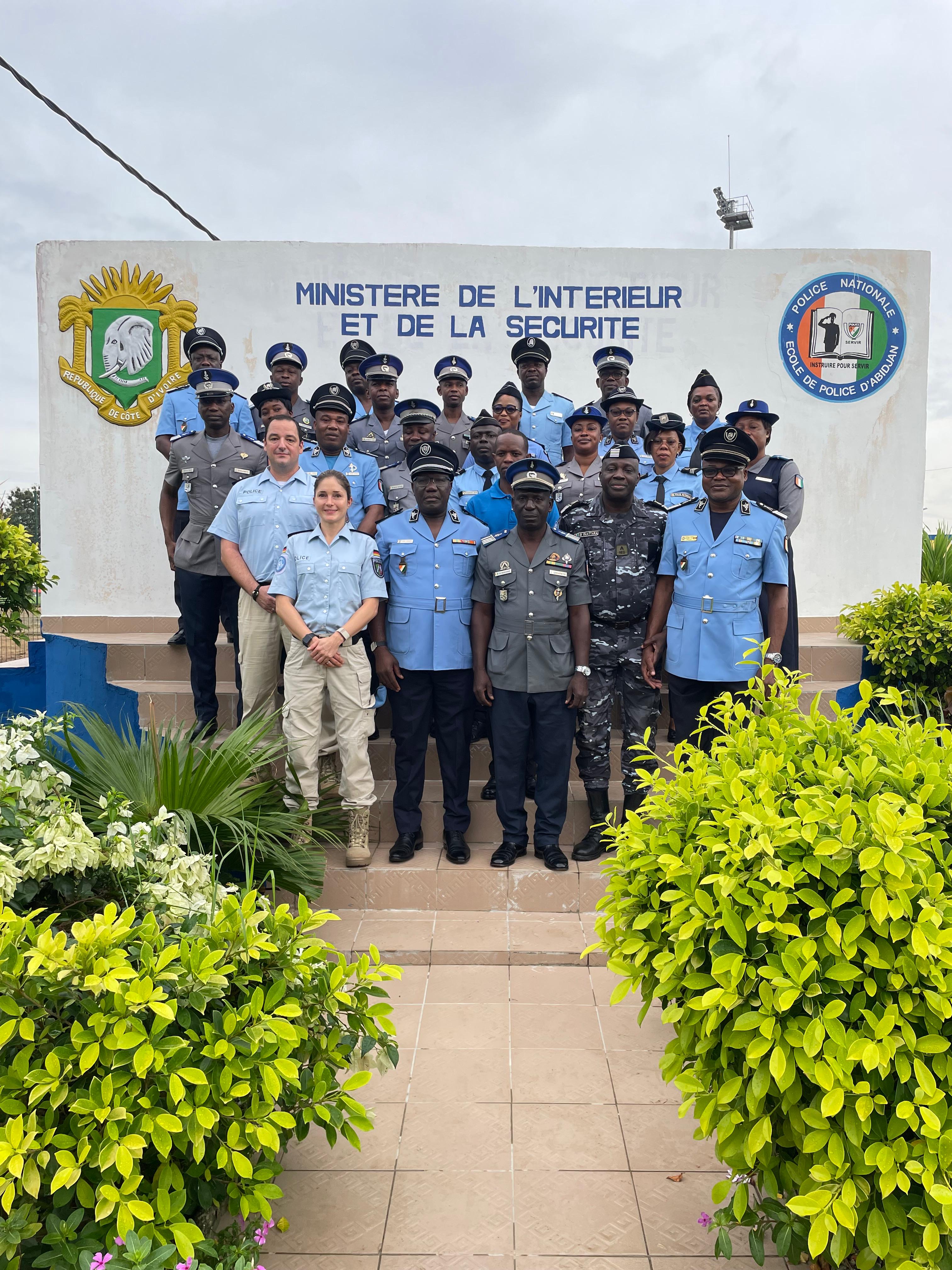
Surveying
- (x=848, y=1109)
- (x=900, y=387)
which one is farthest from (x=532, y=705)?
(x=900, y=387)

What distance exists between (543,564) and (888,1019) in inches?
108

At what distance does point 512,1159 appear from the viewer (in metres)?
2.53

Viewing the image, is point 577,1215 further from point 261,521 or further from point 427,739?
point 261,521

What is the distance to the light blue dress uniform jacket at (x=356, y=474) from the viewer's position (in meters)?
5.00

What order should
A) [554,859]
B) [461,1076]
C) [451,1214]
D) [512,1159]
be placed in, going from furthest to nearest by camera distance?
[554,859] → [461,1076] → [512,1159] → [451,1214]

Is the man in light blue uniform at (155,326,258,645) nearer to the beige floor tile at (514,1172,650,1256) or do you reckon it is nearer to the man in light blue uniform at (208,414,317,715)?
the man in light blue uniform at (208,414,317,715)

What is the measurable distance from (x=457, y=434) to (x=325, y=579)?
7.38 feet

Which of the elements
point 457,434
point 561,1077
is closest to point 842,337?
point 457,434

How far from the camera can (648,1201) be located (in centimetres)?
237

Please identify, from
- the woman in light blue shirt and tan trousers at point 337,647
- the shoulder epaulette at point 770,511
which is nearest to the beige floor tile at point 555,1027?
the woman in light blue shirt and tan trousers at point 337,647

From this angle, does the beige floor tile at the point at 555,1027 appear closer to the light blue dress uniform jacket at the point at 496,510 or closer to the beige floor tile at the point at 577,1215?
the beige floor tile at the point at 577,1215

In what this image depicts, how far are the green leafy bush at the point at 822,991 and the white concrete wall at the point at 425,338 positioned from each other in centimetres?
568

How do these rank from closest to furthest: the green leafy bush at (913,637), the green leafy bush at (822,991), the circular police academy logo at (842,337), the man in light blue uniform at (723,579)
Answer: the green leafy bush at (822,991), the man in light blue uniform at (723,579), the green leafy bush at (913,637), the circular police academy logo at (842,337)

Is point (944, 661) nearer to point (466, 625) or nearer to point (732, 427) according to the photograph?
point (732, 427)
